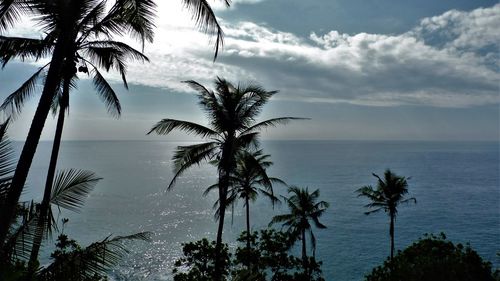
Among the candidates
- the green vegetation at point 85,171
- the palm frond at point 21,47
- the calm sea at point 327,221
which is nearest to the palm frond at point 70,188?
the green vegetation at point 85,171

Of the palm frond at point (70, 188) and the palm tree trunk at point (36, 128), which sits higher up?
the palm tree trunk at point (36, 128)

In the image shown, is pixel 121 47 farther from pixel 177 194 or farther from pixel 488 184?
pixel 488 184

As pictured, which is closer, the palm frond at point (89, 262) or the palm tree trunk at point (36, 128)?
the palm tree trunk at point (36, 128)

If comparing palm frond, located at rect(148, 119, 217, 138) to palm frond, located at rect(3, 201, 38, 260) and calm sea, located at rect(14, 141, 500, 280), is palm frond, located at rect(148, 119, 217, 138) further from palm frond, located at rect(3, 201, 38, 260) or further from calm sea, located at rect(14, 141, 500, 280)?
calm sea, located at rect(14, 141, 500, 280)

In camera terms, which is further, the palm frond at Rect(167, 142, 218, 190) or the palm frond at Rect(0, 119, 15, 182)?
the palm frond at Rect(167, 142, 218, 190)

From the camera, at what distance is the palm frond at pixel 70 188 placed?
5.95 m

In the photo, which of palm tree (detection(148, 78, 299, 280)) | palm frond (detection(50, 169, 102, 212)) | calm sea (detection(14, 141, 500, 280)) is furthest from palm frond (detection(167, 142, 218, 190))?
calm sea (detection(14, 141, 500, 280))

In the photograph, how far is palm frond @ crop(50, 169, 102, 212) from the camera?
5.95 metres

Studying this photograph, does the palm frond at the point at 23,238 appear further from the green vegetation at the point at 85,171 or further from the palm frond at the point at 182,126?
the palm frond at the point at 182,126

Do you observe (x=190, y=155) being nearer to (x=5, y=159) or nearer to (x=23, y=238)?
(x=23, y=238)

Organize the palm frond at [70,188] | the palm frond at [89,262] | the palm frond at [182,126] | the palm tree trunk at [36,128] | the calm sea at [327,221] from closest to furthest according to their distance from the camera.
Answer: the palm tree trunk at [36,128] → the palm frond at [89,262] → the palm frond at [70,188] → the palm frond at [182,126] → the calm sea at [327,221]

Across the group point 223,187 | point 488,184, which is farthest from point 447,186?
point 223,187

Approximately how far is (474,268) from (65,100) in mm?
15715

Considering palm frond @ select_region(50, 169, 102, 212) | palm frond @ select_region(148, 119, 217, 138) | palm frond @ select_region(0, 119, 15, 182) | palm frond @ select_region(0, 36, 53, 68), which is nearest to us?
palm frond @ select_region(0, 119, 15, 182)
